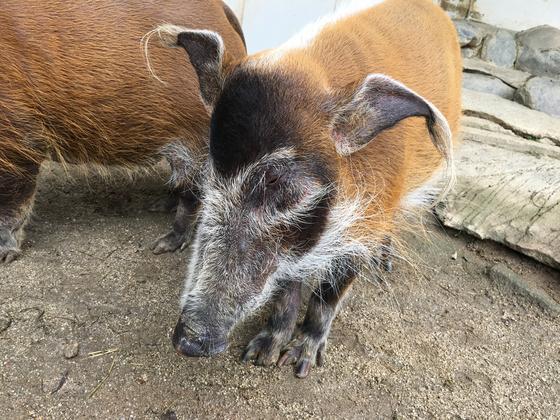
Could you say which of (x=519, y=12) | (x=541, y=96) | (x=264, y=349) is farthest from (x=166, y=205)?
(x=519, y=12)

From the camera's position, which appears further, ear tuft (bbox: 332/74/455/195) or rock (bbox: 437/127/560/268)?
rock (bbox: 437/127/560/268)

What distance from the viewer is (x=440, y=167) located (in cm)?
247

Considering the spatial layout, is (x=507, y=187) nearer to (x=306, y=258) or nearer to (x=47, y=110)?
(x=306, y=258)

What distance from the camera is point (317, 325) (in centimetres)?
221

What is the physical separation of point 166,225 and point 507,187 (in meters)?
1.85

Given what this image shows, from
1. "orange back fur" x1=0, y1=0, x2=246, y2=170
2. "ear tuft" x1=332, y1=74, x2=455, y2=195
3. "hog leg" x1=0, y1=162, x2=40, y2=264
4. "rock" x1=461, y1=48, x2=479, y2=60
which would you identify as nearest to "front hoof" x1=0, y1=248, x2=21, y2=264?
"hog leg" x1=0, y1=162, x2=40, y2=264

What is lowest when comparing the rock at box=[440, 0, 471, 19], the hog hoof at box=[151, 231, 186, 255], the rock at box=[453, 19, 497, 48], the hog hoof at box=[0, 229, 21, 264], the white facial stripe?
the rock at box=[453, 19, 497, 48]

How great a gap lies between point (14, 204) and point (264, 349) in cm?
135

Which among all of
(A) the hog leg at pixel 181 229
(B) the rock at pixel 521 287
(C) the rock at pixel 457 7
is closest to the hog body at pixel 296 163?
(A) the hog leg at pixel 181 229

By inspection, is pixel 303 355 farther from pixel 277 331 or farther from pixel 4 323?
pixel 4 323

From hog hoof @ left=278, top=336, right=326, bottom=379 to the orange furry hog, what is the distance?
0.76m

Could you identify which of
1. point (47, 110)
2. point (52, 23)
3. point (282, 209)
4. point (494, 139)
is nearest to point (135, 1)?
point (52, 23)

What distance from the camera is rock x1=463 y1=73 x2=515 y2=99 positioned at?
18.4ft

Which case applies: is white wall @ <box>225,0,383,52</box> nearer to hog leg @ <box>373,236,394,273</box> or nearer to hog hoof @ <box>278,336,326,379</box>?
hog leg @ <box>373,236,394,273</box>
